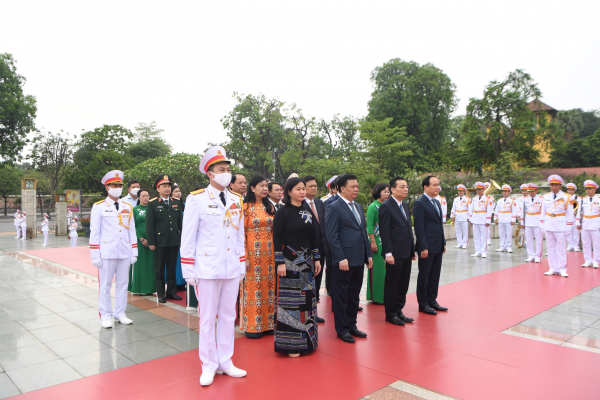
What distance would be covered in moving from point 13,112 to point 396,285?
26.4 meters

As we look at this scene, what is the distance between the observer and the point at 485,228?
1039 cm

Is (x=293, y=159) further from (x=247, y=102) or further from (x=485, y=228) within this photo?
(x=485, y=228)

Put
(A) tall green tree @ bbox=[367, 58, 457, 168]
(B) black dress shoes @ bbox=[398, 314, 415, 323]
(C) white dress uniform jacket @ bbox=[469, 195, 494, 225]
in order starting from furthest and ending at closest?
1. (A) tall green tree @ bbox=[367, 58, 457, 168]
2. (C) white dress uniform jacket @ bbox=[469, 195, 494, 225]
3. (B) black dress shoes @ bbox=[398, 314, 415, 323]

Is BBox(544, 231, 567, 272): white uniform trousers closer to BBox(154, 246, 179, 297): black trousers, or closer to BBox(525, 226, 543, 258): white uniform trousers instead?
BBox(525, 226, 543, 258): white uniform trousers

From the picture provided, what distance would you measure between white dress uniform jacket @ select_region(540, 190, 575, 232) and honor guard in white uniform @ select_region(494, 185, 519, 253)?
8.33 ft

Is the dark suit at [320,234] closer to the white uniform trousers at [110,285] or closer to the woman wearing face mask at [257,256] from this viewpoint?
the woman wearing face mask at [257,256]

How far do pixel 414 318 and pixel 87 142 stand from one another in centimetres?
3275

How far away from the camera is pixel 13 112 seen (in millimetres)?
23359

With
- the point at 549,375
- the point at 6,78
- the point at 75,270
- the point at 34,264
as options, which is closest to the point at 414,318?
the point at 549,375

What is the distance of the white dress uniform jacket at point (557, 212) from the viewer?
7.82 meters

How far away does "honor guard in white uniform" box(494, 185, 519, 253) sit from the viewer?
35.1ft

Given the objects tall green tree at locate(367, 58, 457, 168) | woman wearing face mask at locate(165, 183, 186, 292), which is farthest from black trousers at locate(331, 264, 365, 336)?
tall green tree at locate(367, 58, 457, 168)

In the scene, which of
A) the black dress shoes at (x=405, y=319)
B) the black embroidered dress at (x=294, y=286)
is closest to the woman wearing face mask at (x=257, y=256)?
the black embroidered dress at (x=294, y=286)

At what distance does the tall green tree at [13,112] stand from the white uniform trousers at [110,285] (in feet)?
77.4
